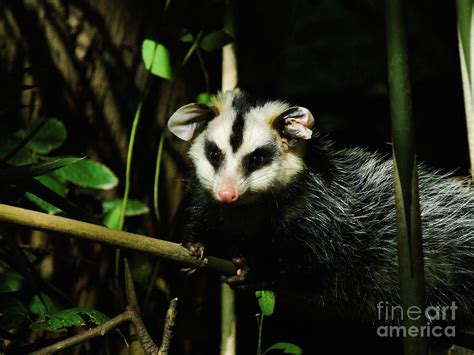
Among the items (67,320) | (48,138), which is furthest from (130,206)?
(67,320)

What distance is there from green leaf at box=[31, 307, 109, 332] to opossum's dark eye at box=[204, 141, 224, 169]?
59 cm

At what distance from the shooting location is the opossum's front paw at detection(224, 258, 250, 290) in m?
1.91

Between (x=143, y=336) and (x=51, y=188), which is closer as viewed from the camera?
(x=143, y=336)

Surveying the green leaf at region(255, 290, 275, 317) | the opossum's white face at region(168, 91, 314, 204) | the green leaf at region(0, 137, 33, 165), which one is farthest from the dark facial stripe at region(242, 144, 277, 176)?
the green leaf at region(0, 137, 33, 165)

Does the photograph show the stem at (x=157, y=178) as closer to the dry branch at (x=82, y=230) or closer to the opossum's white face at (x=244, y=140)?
the opossum's white face at (x=244, y=140)

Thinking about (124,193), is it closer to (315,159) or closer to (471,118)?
(315,159)

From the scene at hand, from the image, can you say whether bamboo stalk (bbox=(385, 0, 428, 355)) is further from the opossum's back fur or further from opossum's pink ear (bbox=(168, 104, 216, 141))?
opossum's pink ear (bbox=(168, 104, 216, 141))

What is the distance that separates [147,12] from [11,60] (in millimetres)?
533

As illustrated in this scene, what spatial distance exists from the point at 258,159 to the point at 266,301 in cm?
43

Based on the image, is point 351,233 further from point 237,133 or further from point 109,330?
point 109,330

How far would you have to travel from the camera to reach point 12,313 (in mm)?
1845

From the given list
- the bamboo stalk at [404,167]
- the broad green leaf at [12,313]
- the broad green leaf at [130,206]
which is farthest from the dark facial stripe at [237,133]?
the broad green leaf at [12,313]

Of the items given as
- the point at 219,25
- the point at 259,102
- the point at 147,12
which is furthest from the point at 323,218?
the point at 147,12

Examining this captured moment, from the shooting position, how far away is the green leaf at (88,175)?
82.4 inches
